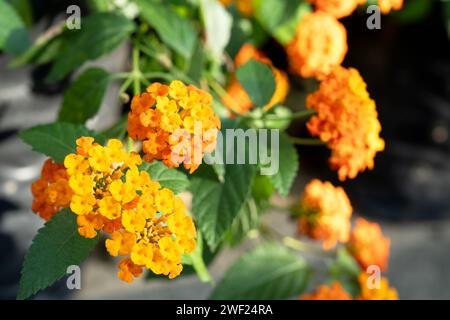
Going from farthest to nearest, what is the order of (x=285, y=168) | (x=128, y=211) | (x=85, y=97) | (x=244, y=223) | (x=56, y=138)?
1. (x=244, y=223)
2. (x=85, y=97)
3. (x=285, y=168)
4. (x=56, y=138)
5. (x=128, y=211)

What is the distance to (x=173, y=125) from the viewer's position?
72cm

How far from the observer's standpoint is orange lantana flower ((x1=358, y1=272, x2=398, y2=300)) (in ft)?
3.34

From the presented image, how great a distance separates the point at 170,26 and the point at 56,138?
0.36 meters

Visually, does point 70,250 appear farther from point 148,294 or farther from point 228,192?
point 148,294

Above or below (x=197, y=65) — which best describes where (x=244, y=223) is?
below

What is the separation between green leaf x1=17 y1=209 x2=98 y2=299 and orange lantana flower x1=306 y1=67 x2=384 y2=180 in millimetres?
341

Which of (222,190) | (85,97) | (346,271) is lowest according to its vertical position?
(346,271)

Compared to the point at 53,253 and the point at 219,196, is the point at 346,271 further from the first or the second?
the point at 53,253

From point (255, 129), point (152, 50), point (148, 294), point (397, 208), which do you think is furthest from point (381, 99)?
point (255, 129)

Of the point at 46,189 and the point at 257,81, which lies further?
the point at 257,81

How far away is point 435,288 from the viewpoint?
1.77m

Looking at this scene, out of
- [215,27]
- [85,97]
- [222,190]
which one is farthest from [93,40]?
[222,190]

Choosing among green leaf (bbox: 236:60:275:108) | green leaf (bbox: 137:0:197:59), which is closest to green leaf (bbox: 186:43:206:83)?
green leaf (bbox: 137:0:197:59)
